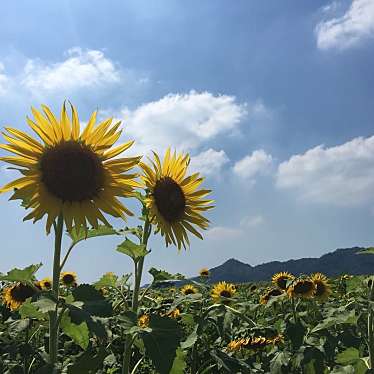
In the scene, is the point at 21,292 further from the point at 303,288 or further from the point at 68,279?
the point at 303,288

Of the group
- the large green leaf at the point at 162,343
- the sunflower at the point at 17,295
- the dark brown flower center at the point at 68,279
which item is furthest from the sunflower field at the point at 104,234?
the dark brown flower center at the point at 68,279

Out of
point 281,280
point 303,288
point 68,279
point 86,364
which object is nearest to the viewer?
point 86,364

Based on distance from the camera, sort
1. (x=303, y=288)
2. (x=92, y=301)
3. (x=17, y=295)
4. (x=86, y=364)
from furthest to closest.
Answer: (x=303, y=288)
(x=17, y=295)
(x=86, y=364)
(x=92, y=301)

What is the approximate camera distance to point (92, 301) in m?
3.23

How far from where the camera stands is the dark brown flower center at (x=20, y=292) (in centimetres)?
749

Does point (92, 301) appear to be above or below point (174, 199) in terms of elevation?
below

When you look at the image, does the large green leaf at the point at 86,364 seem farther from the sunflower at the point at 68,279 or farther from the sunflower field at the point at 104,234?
the sunflower at the point at 68,279

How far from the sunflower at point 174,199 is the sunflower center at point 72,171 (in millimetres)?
513

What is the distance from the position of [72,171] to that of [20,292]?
14.2ft

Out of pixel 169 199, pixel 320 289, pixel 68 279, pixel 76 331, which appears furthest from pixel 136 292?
pixel 68 279

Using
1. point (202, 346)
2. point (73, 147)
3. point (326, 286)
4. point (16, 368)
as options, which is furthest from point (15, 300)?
point (326, 286)

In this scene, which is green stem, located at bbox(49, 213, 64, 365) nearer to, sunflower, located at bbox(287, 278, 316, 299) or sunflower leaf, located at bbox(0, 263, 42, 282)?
sunflower leaf, located at bbox(0, 263, 42, 282)

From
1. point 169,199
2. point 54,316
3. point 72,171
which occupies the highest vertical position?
point 72,171

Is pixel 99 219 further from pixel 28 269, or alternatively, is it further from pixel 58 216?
pixel 28 269
